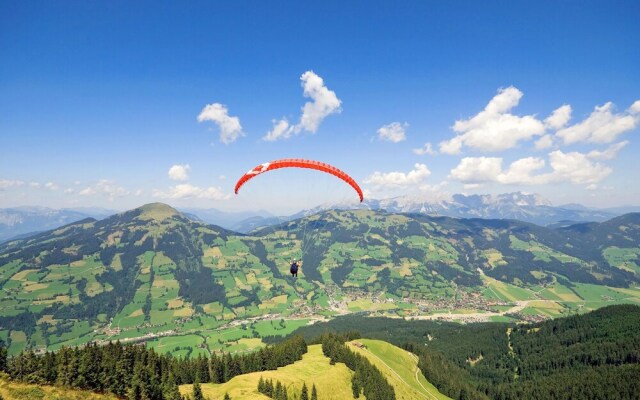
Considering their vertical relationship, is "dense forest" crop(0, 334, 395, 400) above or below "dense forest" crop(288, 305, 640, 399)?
above

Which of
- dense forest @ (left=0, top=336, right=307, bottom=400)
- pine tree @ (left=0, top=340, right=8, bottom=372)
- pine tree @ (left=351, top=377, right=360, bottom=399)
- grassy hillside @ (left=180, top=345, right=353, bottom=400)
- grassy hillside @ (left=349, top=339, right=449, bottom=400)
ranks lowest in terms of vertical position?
grassy hillside @ (left=349, top=339, right=449, bottom=400)

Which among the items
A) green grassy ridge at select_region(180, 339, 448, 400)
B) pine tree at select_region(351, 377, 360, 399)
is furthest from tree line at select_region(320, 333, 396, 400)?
green grassy ridge at select_region(180, 339, 448, 400)

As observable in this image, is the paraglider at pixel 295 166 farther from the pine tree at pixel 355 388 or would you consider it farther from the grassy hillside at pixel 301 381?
the pine tree at pixel 355 388

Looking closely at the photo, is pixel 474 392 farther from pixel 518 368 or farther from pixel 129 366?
pixel 129 366

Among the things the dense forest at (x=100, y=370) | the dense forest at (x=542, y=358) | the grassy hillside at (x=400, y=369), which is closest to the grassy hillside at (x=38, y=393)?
the dense forest at (x=100, y=370)

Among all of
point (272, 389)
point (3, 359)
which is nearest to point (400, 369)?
point (272, 389)

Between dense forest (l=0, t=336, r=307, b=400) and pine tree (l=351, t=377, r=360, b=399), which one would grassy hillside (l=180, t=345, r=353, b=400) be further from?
dense forest (l=0, t=336, r=307, b=400)
